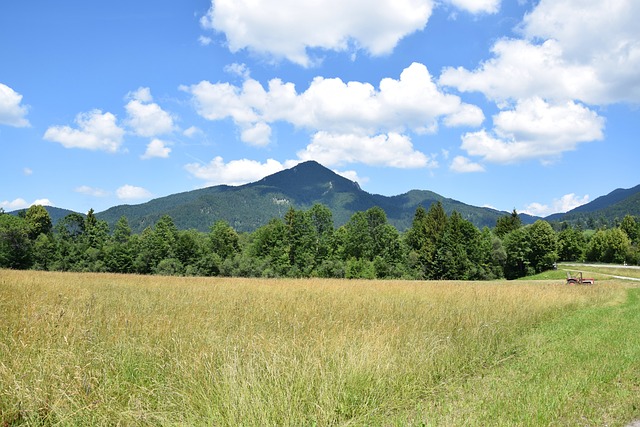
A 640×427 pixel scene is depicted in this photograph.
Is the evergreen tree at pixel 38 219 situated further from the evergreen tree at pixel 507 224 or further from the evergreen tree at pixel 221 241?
the evergreen tree at pixel 507 224

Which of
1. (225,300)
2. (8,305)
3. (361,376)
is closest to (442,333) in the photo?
(361,376)

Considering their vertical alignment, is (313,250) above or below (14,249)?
below

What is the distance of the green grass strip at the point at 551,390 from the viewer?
4777 mm

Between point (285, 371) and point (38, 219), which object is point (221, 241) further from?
point (285, 371)

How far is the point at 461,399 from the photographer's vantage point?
18.2 feet

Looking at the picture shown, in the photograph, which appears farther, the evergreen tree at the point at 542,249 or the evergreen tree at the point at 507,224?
the evergreen tree at the point at 507,224

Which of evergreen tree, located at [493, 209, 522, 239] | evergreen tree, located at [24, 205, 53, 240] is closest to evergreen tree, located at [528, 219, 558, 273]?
evergreen tree, located at [493, 209, 522, 239]

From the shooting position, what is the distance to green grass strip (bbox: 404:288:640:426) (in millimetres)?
4777

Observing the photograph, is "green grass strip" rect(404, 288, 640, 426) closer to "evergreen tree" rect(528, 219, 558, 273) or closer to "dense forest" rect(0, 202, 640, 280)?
"dense forest" rect(0, 202, 640, 280)

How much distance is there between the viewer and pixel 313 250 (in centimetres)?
6103

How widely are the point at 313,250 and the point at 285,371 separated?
55979 mm

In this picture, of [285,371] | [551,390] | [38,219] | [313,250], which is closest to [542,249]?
[313,250]

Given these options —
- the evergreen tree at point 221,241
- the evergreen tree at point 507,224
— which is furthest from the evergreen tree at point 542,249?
the evergreen tree at point 221,241

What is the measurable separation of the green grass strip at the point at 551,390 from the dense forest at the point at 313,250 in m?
46.2
